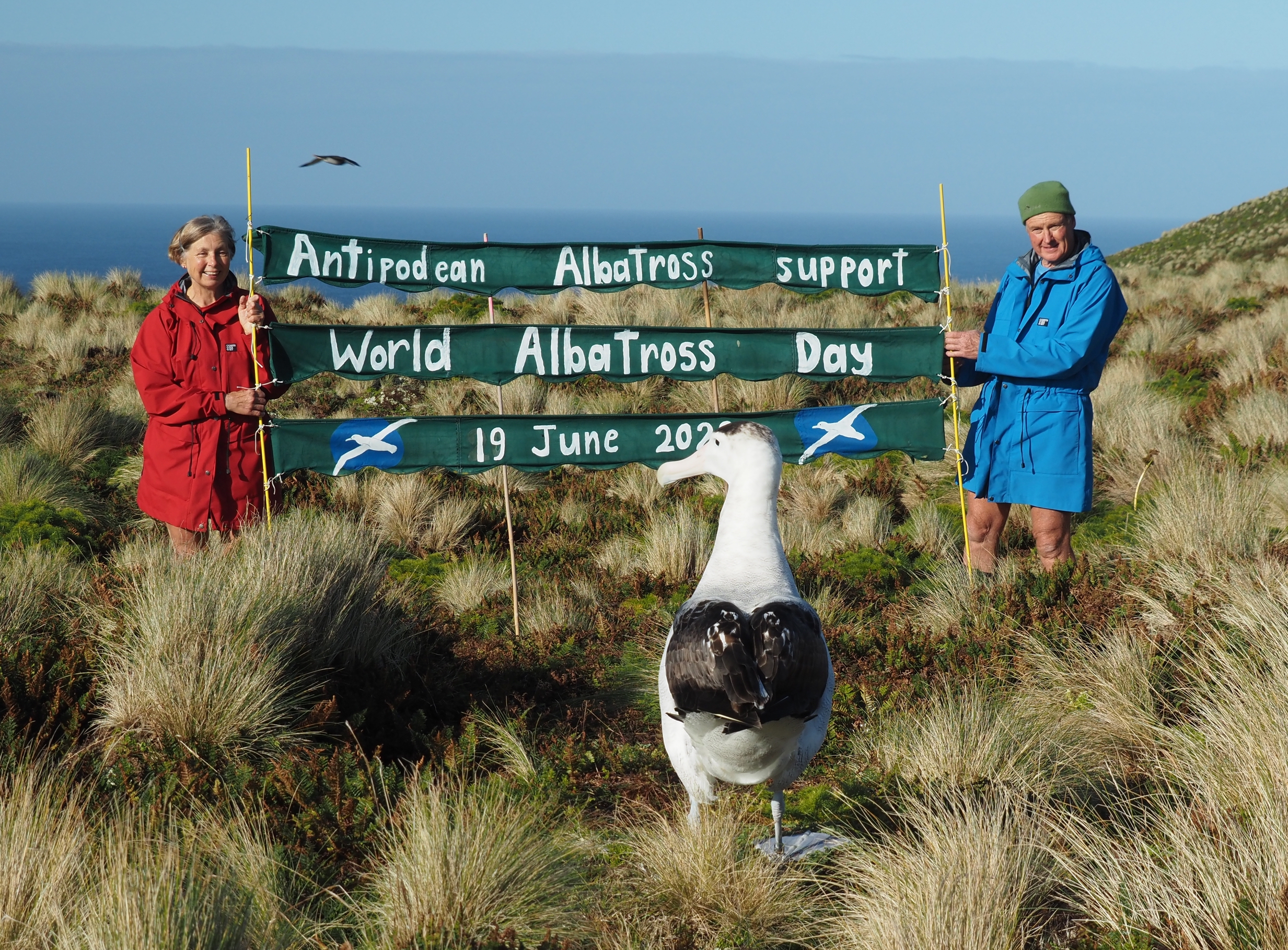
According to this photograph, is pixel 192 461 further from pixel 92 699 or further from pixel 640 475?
pixel 640 475

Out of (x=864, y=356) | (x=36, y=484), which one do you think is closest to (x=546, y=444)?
A: (x=864, y=356)

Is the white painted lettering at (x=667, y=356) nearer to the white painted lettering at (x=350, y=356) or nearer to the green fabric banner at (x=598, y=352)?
the green fabric banner at (x=598, y=352)

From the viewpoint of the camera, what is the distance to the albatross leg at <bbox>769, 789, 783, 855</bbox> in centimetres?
364

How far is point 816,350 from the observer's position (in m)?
6.46

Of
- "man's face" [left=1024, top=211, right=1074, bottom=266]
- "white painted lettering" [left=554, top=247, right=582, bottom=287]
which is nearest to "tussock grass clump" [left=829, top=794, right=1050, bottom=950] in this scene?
"man's face" [left=1024, top=211, right=1074, bottom=266]

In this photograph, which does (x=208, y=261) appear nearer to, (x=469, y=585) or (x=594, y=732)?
(x=469, y=585)

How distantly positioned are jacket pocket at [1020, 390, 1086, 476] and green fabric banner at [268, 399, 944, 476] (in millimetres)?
846

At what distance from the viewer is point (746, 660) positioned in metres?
3.17

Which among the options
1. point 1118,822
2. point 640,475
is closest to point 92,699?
point 1118,822

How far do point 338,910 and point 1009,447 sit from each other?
399 cm

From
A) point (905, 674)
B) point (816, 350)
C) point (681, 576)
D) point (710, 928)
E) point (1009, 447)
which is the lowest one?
point (710, 928)

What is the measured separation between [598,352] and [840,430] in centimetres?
149

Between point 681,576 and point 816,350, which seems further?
point 681,576

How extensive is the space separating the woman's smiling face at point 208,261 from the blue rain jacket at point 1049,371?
3863 millimetres
